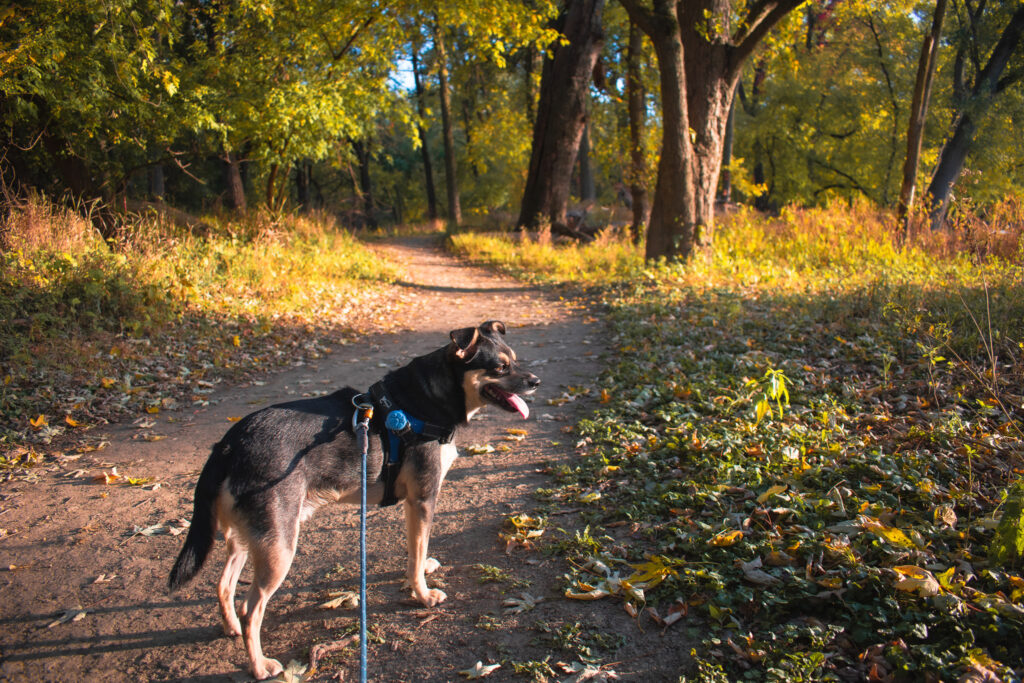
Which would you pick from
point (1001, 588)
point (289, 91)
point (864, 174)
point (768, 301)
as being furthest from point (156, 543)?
point (864, 174)

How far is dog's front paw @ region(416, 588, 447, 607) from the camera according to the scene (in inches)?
139

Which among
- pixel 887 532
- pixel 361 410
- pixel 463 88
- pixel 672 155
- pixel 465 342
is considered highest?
pixel 463 88

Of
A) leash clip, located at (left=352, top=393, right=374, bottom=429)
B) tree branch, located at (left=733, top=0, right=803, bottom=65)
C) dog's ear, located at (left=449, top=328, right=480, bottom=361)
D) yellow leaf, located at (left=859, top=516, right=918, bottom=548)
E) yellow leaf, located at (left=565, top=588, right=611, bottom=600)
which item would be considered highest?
tree branch, located at (left=733, top=0, right=803, bottom=65)

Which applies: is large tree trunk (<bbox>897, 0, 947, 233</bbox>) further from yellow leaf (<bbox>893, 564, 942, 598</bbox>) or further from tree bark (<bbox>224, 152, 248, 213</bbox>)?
tree bark (<bbox>224, 152, 248, 213</bbox>)

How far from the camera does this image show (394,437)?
11.5 ft

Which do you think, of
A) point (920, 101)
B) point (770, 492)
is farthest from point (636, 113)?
point (770, 492)

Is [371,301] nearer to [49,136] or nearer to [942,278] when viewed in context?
[49,136]

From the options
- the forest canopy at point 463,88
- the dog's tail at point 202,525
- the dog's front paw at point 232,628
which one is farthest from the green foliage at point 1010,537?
the forest canopy at point 463,88

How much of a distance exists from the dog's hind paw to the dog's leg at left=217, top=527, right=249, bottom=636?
38 centimetres

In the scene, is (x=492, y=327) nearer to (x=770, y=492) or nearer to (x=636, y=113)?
(x=770, y=492)

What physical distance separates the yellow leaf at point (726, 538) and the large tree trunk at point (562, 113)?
62.1 ft

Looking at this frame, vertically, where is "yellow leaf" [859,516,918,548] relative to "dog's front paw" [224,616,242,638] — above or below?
above

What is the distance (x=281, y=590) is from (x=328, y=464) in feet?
3.76

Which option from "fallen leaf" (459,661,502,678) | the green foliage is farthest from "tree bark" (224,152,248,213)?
the green foliage
